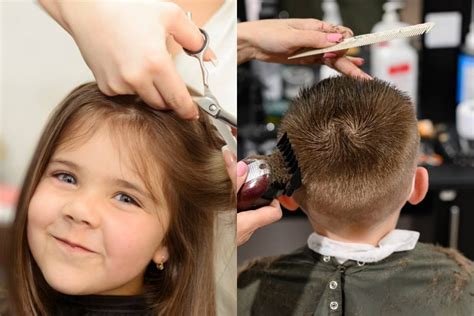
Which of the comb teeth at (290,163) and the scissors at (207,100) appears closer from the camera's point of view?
the scissors at (207,100)

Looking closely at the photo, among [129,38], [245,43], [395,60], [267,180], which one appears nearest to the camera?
[129,38]

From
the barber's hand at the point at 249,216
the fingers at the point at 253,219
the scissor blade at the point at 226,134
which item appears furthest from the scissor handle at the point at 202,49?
the fingers at the point at 253,219

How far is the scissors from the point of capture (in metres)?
1.09

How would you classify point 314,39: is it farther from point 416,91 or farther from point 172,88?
point 416,91

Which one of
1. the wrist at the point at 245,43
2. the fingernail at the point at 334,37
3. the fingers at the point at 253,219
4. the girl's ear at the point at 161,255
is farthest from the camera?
the wrist at the point at 245,43

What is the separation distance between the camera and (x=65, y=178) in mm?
1123

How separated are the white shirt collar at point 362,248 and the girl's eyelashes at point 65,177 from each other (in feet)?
1.89

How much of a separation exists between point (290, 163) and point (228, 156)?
0.66 ft

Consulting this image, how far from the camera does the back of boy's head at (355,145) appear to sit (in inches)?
54.0

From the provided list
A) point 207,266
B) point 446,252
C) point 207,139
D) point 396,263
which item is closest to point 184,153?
point 207,139

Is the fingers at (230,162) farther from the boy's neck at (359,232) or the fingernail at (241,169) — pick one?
the boy's neck at (359,232)

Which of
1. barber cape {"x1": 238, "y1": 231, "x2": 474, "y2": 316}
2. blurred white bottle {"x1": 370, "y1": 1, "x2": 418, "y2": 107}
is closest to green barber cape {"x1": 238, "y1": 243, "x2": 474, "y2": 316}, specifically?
barber cape {"x1": 238, "y1": 231, "x2": 474, "y2": 316}

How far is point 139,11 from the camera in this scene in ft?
3.49

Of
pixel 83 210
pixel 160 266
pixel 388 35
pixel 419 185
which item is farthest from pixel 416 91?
pixel 83 210
